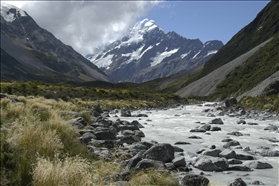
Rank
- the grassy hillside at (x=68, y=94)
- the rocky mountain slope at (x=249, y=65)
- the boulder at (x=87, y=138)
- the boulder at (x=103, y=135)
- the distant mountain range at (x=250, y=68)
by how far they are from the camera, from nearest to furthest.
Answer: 1. the boulder at (x=87, y=138)
2. the boulder at (x=103, y=135)
3. the grassy hillside at (x=68, y=94)
4. the distant mountain range at (x=250, y=68)
5. the rocky mountain slope at (x=249, y=65)

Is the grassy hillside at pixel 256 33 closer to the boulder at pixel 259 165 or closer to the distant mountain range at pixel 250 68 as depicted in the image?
the distant mountain range at pixel 250 68

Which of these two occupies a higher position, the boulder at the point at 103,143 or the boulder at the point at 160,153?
the boulder at the point at 103,143

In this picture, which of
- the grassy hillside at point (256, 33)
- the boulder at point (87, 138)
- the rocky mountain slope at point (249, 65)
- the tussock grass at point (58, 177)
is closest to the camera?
the tussock grass at point (58, 177)

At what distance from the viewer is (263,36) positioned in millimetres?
135375

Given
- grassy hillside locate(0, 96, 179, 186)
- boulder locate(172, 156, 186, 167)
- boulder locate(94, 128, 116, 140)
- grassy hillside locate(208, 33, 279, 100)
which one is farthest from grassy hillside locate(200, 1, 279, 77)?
grassy hillside locate(0, 96, 179, 186)

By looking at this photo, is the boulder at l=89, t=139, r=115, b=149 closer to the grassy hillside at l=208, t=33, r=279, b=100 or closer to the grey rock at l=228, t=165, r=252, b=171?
the grey rock at l=228, t=165, r=252, b=171

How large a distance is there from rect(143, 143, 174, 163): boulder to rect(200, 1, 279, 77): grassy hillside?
130m

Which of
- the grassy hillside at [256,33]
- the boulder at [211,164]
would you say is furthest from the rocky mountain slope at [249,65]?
the boulder at [211,164]

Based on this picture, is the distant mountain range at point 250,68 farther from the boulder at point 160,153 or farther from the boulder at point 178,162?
the boulder at point 178,162

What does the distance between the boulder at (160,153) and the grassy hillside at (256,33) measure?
129673 mm

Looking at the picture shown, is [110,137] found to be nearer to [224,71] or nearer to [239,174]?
[239,174]

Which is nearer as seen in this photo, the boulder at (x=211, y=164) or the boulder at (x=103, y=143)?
the boulder at (x=211, y=164)

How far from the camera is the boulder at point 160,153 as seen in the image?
29.8 feet

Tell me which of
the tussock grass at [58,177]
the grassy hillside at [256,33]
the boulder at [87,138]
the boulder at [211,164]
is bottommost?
the boulder at [211,164]
